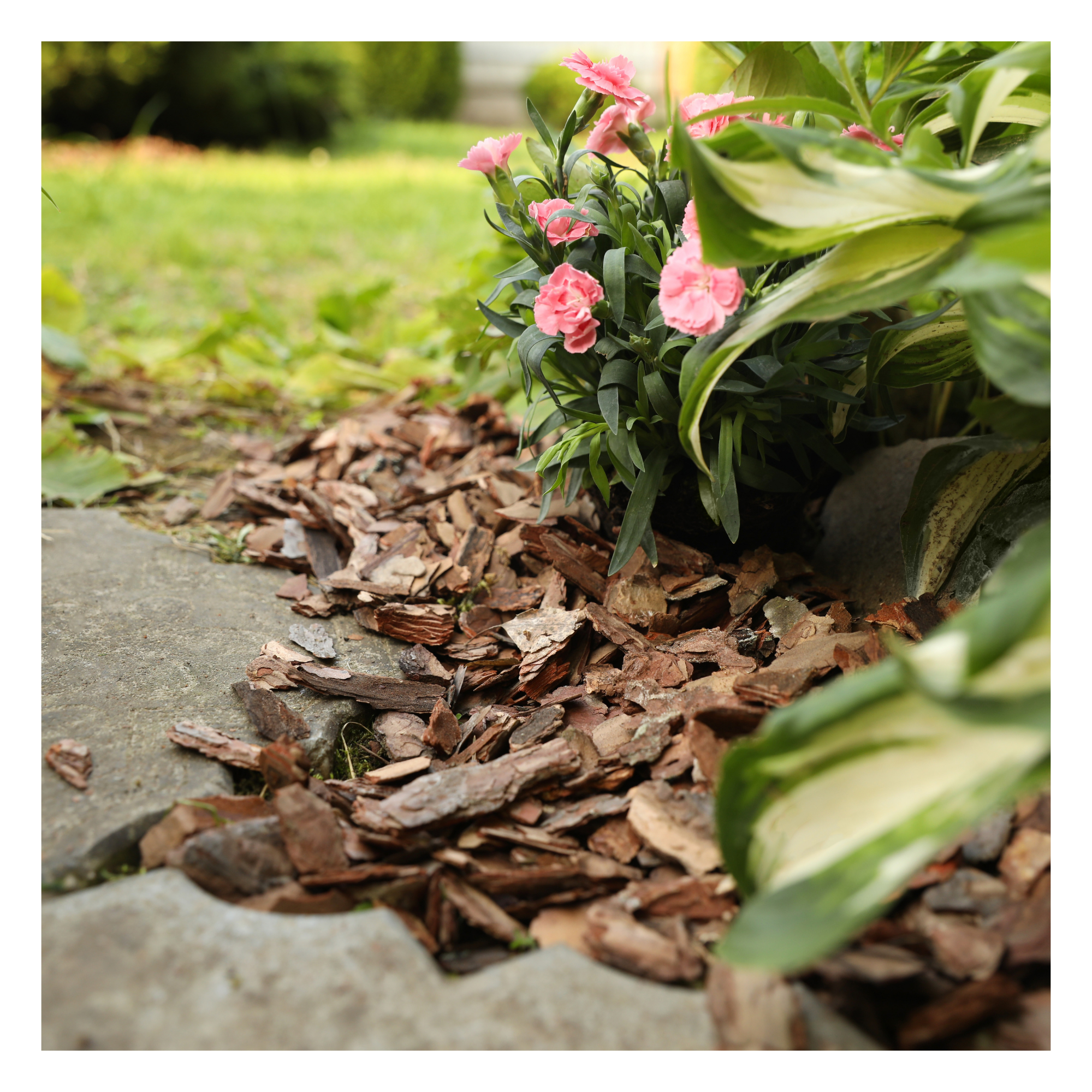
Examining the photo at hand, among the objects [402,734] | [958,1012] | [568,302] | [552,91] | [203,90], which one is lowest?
[402,734]

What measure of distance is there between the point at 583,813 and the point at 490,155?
3.55 ft

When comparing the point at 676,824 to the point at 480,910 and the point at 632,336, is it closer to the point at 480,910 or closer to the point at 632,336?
the point at 480,910

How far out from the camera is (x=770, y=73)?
1.63m

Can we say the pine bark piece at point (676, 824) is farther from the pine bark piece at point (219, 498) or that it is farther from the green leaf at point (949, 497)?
the pine bark piece at point (219, 498)

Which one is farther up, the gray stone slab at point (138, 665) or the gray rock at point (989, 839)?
the gray rock at point (989, 839)

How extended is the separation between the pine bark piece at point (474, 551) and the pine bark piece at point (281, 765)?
65cm


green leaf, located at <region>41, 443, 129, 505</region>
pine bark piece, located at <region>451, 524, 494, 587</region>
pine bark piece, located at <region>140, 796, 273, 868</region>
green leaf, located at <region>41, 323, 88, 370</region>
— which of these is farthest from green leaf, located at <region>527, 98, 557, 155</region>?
green leaf, located at <region>41, 323, 88, 370</region>

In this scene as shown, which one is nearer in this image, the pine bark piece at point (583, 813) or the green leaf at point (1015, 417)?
the green leaf at point (1015, 417)

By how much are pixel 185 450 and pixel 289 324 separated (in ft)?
5.12

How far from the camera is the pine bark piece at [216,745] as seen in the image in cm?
130

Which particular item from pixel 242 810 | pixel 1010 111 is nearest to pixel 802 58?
pixel 1010 111

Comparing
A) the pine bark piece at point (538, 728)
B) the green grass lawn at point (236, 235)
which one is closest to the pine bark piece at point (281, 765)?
the pine bark piece at point (538, 728)

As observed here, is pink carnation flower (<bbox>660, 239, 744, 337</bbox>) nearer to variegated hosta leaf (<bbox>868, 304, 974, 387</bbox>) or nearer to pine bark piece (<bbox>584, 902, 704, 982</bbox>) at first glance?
variegated hosta leaf (<bbox>868, 304, 974, 387</bbox>)

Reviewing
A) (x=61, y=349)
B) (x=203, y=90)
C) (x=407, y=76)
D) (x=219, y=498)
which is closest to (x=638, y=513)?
(x=219, y=498)
